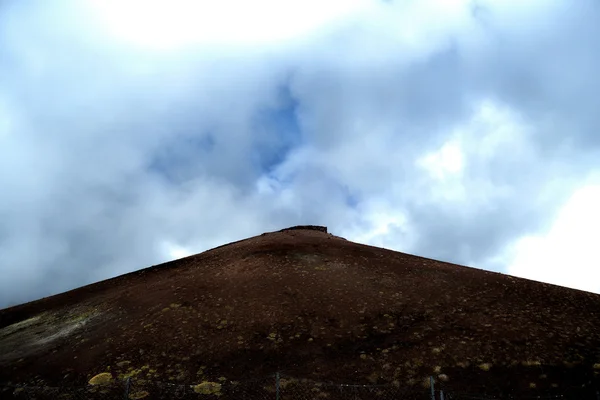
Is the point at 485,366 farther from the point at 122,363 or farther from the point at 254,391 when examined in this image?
the point at 122,363

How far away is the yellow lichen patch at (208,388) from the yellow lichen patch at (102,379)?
4.31 metres

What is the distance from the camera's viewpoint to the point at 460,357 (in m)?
16.8

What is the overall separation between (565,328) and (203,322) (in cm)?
1918

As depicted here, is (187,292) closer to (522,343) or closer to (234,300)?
(234,300)

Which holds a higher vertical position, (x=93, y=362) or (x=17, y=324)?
(x=17, y=324)

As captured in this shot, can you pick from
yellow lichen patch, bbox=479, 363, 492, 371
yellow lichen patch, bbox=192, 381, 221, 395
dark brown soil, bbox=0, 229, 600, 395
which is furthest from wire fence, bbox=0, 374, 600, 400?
yellow lichen patch, bbox=479, 363, 492, 371

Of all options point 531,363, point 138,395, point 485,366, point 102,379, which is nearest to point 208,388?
point 138,395

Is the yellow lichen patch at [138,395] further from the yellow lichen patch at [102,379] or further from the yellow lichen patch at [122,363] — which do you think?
the yellow lichen patch at [122,363]

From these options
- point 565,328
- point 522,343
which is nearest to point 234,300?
point 522,343

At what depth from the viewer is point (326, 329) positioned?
67.8 feet

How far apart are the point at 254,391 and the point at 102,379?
24.1 ft

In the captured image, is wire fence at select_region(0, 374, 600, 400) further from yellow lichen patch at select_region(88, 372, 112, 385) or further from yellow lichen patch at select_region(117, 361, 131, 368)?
yellow lichen patch at select_region(117, 361, 131, 368)

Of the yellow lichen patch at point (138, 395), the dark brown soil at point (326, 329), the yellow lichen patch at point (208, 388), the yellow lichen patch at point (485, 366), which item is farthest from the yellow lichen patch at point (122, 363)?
the yellow lichen patch at point (485, 366)

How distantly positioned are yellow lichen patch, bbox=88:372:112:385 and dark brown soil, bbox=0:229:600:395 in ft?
0.96
